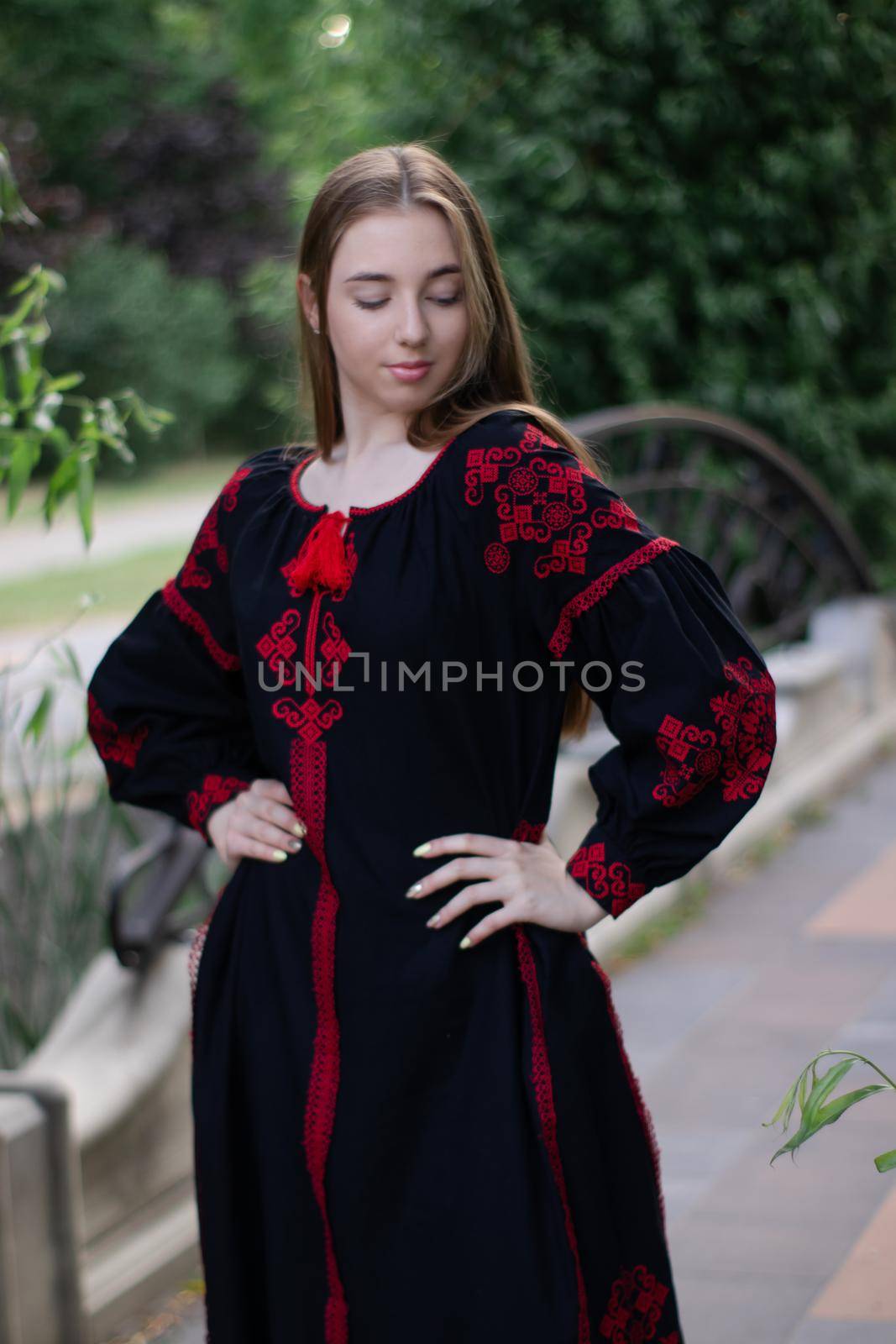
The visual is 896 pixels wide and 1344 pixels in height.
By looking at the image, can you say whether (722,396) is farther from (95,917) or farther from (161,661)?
(161,661)

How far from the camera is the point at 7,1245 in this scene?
237 cm

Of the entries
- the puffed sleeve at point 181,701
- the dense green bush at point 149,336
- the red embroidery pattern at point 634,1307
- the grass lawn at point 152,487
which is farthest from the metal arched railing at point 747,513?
the dense green bush at point 149,336

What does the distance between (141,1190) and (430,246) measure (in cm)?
189

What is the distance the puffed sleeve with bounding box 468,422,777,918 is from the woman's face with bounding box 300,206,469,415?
0.12m

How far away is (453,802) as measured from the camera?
1.75m

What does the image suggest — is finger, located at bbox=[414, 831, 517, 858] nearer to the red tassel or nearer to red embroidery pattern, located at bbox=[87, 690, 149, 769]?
the red tassel

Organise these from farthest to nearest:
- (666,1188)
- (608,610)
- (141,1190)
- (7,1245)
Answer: (666,1188), (141,1190), (7,1245), (608,610)

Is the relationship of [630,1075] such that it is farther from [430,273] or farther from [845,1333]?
[845,1333]

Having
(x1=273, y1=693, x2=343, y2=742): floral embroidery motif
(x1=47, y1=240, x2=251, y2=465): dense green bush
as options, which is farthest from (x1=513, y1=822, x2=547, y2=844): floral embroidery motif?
(x1=47, y1=240, x2=251, y2=465): dense green bush

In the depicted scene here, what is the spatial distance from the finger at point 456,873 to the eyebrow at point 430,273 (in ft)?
2.05

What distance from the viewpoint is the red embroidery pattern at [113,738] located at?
2.08 metres

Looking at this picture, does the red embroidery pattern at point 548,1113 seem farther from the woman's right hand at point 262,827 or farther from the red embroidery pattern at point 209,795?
the red embroidery pattern at point 209,795

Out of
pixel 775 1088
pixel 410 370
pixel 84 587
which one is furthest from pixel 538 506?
pixel 84 587

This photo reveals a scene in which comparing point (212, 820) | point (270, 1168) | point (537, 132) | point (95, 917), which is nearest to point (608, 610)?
point (212, 820)
